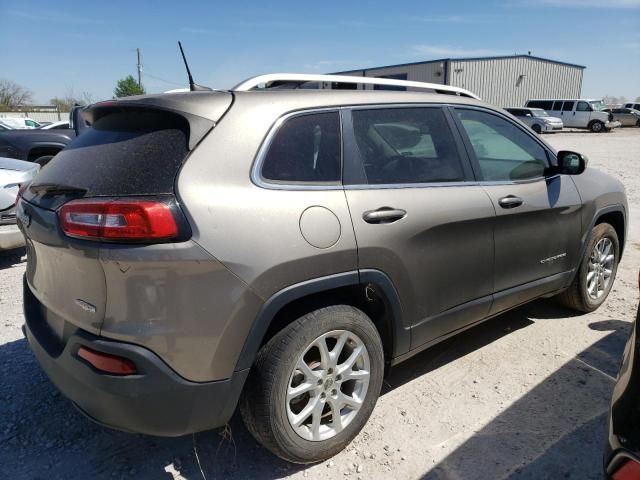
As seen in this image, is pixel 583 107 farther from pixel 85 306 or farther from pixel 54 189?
pixel 85 306

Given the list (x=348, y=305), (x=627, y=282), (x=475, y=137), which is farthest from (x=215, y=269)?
(x=627, y=282)

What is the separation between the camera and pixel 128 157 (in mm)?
2146

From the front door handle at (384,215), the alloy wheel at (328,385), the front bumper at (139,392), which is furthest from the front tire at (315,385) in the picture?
the front door handle at (384,215)

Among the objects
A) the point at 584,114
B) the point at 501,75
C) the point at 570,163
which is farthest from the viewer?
the point at 501,75

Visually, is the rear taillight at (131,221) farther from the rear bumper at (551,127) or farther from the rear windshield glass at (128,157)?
the rear bumper at (551,127)

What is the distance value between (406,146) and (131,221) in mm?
1657

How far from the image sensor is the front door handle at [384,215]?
2467mm

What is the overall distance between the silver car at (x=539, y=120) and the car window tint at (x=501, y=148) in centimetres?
2751

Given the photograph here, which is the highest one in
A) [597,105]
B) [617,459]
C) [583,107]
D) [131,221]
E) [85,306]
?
[597,105]

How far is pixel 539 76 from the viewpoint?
43.7m

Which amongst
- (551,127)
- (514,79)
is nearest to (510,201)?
(551,127)

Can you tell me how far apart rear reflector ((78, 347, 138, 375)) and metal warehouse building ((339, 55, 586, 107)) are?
118 ft

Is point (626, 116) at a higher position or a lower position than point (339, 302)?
higher

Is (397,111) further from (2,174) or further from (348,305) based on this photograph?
(2,174)
